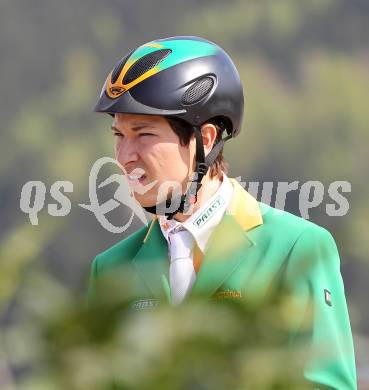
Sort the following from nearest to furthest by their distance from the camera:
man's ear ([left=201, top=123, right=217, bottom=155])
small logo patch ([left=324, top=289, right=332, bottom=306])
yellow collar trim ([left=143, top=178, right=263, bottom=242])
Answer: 1. small logo patch ([left=324, top=289, right=332, bottom=306])
2. yellow collar trim ([left=143, top=178, right=263, bottom=242])
3. man's ear ([left=201, top=123, right=217, bottom=155])

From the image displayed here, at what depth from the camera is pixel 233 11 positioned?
33219 millimetres

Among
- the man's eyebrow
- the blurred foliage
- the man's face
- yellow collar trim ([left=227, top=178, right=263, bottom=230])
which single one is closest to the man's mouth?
the man's face

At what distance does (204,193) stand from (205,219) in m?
0.15

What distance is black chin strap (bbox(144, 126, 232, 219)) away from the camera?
349 centimetres

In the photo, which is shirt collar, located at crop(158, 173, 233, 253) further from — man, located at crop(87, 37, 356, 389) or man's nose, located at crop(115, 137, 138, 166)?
man's nose, located at crop(115, 137, 138, 166)

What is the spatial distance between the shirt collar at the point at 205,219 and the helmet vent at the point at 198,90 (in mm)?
280

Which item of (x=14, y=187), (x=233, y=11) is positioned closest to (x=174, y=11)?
(x=233, y=11)

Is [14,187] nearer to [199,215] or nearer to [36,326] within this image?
[199,215]

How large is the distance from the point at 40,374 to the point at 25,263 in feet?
0.48

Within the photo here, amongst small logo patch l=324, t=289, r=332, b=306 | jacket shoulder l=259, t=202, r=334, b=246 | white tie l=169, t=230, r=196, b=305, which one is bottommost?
small logo patch l=324, t=289, r=332, b=306

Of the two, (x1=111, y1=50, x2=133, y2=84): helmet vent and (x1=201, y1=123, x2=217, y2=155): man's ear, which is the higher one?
(x1=111, y1=50, x2=133, y2=84): helmet vent

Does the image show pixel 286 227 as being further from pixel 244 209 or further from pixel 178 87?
→ pixel 178 87

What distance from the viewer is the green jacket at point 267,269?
3.58 feet

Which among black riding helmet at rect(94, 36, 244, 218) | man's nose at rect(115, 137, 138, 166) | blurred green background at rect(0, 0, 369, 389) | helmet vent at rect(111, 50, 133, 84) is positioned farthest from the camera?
blurred green background at rect(0, 0, 369, 389)
